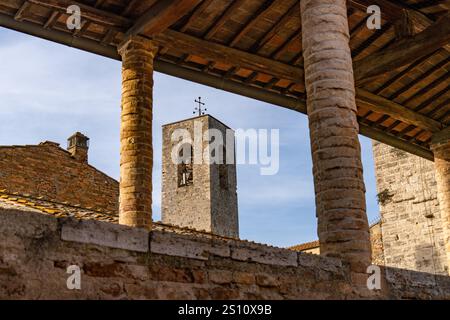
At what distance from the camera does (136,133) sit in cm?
728

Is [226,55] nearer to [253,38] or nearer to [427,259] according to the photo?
[253,38]

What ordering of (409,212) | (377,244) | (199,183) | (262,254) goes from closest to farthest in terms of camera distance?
(262,254)
(409,212)
(377,244)
(199,183)

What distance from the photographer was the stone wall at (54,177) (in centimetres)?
1403

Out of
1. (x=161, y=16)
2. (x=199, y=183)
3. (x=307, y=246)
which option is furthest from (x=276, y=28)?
(x=199, y=183)

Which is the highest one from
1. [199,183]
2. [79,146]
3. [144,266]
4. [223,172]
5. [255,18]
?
[223,172]

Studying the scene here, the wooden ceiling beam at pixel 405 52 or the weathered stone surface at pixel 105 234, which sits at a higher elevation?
the wooden ceiling beam at pixel 405 52

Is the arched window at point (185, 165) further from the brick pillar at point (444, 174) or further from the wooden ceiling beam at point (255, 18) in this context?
the wooden ceiling beam at point (255, 18)

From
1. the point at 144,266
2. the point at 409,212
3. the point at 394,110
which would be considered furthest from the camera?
the point at 409,212

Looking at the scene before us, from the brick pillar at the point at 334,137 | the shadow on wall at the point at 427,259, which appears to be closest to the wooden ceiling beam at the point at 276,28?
the brick pillar at the point at 334,137

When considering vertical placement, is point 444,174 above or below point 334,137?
above

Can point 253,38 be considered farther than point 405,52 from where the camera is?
Yes

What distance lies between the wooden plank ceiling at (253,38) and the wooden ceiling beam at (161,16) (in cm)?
1

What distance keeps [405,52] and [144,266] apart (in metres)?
5.59

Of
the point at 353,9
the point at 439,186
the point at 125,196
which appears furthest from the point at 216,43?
the point at 439,186
